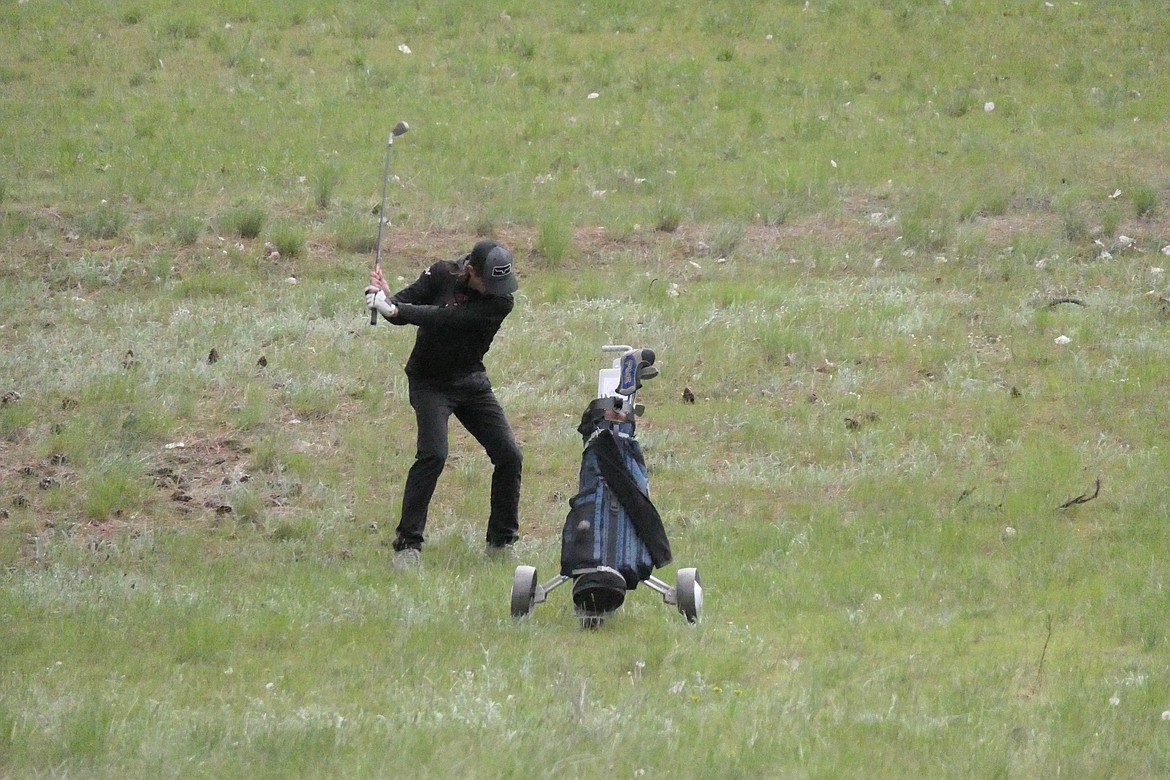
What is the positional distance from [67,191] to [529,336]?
6.16 metres

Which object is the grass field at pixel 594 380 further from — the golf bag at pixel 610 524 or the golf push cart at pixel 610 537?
the golf bag at pixel 610 524

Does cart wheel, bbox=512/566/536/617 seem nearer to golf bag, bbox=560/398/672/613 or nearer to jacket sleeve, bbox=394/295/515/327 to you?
golf bag, bbox=560/398/672/613

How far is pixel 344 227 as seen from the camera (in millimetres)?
15680

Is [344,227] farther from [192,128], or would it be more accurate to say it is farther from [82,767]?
[82,767]

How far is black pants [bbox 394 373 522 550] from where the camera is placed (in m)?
8.74

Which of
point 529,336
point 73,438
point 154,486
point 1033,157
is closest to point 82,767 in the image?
point 154,486

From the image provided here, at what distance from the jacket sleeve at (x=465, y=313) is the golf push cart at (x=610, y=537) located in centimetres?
124

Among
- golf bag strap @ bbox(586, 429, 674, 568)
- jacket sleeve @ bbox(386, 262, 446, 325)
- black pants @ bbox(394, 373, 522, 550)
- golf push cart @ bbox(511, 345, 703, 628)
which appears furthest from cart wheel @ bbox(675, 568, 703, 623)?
jacket sleeve @ bbox(386, 262, 446, 325)

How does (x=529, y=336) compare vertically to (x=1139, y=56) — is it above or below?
below

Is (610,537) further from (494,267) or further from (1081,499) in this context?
(1081,499)

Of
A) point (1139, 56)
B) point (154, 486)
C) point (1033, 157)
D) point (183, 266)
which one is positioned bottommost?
point (154, 486)

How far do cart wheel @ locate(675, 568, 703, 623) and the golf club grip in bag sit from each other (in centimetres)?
13

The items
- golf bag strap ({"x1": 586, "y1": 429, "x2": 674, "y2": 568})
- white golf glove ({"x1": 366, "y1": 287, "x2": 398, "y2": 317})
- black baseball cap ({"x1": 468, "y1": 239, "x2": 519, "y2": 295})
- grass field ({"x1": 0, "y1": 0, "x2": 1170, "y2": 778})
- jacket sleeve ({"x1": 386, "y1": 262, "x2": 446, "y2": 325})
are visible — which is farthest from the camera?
jacket sleeve ({"x1": 386, "y1": 262, "x2": 446, "y2": 325})

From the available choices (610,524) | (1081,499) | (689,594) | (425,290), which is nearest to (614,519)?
(610,524)
